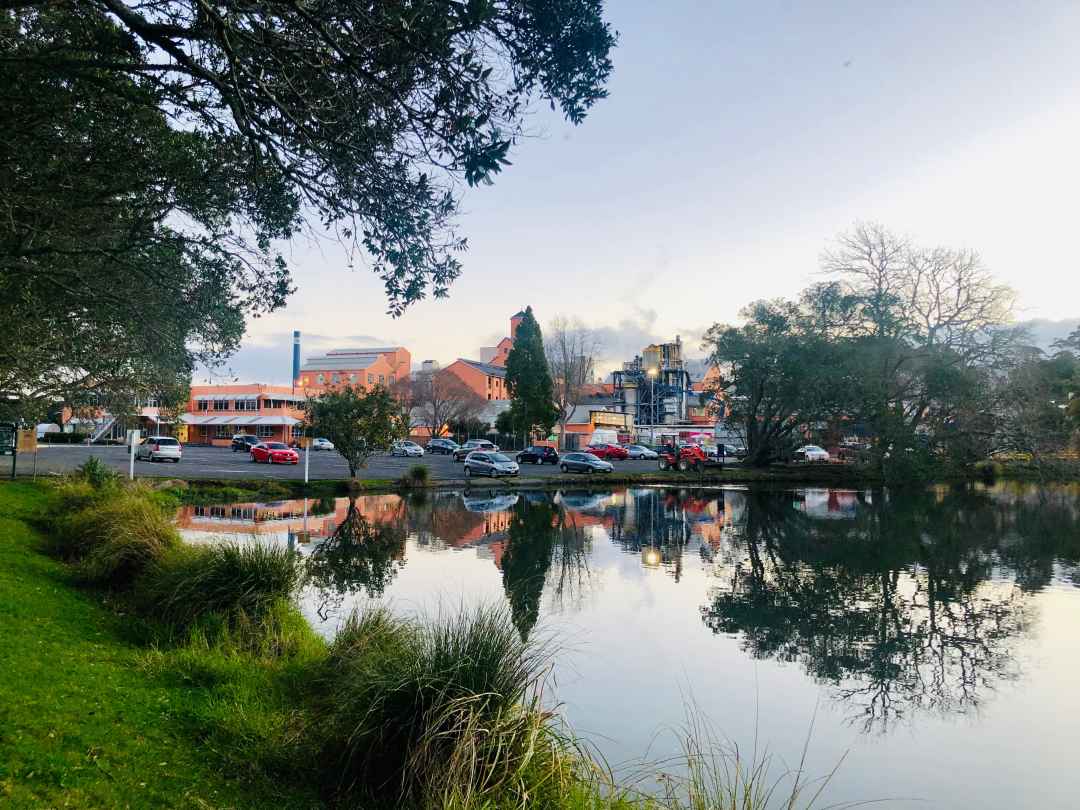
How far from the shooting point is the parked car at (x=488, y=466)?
4106cm

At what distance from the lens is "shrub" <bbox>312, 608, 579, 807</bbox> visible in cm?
412

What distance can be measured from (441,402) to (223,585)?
220ft

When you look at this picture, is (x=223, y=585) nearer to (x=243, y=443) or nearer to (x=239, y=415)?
(x=243, y=443)

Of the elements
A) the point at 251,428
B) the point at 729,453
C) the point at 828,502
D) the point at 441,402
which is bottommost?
the point at 828,502

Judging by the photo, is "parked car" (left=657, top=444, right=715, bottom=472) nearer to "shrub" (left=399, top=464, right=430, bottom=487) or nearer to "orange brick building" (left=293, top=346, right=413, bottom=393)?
"shrub" (left=399, top=464, right=430, bottom=487)

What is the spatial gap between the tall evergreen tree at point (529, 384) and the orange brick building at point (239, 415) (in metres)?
27.2

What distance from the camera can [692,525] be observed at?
22.5 meters

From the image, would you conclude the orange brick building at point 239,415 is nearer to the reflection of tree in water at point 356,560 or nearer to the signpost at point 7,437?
the signpost at point 7,437

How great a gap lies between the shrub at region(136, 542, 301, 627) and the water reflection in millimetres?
1781

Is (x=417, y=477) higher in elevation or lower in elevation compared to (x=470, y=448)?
lower

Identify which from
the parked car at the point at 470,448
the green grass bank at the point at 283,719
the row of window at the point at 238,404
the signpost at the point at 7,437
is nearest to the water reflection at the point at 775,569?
the green grass bank at the point at 283,719

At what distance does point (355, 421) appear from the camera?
106 feet

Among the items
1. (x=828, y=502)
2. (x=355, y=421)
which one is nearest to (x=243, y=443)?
(x=355, y=421)

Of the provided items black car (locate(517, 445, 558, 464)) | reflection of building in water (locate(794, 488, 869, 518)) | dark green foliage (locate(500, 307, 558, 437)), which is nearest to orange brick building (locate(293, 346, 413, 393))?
dark green foliage (locate(500, 307, 558, 437))
